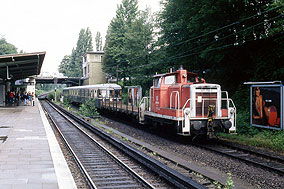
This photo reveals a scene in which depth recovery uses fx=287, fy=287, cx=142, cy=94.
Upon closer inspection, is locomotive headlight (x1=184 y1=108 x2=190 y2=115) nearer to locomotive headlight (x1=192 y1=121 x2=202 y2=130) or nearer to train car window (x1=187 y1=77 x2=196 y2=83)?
locomotive headlight (x1=192 y1=121 x2=202 y2=130)

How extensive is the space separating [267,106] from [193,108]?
11.5 feet

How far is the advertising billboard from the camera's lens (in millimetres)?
12094

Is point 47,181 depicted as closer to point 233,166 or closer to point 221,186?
point 221,186


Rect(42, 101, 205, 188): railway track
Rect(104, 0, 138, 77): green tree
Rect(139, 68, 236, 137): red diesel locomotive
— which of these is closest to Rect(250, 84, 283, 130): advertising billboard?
Rect(139, 68, 236, 137): red diesel locomotive

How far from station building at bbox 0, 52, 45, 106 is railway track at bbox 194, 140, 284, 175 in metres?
15.3

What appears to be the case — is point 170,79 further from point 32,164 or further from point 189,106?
point 32,164

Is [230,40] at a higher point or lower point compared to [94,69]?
lower

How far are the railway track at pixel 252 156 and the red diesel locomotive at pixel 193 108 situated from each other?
0.87m

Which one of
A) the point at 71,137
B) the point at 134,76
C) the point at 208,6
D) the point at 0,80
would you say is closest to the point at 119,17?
the point at 134,76

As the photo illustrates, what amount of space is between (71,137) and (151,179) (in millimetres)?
8477

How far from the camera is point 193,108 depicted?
1204cm

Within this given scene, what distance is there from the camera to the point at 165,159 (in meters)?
9.55

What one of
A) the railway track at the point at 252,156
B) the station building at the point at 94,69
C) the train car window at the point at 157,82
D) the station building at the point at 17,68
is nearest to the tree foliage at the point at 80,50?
the station building at the point at 94,69

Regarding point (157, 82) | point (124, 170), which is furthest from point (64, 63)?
point (124, 170)
